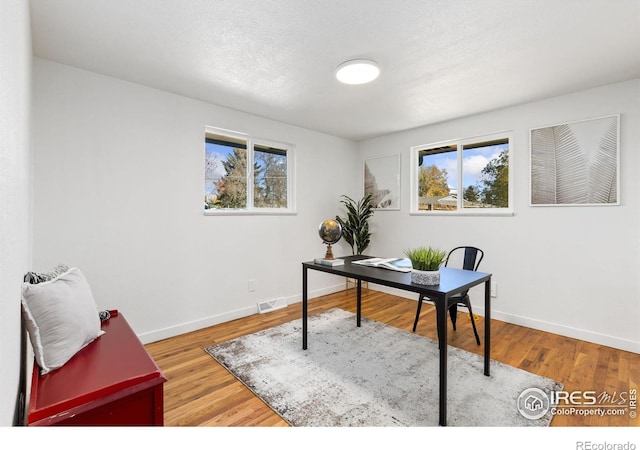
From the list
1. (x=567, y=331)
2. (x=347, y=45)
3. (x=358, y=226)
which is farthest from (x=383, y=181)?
(x=567, y=331)

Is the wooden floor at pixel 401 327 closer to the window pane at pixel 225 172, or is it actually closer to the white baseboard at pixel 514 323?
the white baseboard at pixel 514 323

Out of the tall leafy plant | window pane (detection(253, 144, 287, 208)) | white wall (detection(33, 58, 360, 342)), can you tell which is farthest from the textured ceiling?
the tall leafy plant

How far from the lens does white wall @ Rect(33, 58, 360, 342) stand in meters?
2.32

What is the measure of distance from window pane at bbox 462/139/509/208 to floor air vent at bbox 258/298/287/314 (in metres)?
2.61

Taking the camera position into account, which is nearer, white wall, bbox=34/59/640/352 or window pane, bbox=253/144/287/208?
white wall, bbox=34/59/640/352

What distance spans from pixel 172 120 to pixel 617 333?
459 cm

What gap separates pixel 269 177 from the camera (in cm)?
387

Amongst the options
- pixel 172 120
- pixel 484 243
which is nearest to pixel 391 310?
pixel 484 243

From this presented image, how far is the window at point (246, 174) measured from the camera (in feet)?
11.0

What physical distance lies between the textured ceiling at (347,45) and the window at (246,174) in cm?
60

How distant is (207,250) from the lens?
3182 mm

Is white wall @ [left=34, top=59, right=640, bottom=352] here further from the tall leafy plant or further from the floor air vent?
the tall leafy plant

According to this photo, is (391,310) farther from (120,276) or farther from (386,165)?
(120,276)

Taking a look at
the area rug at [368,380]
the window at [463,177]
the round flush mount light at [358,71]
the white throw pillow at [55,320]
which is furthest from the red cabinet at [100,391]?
the window at [463,177]
